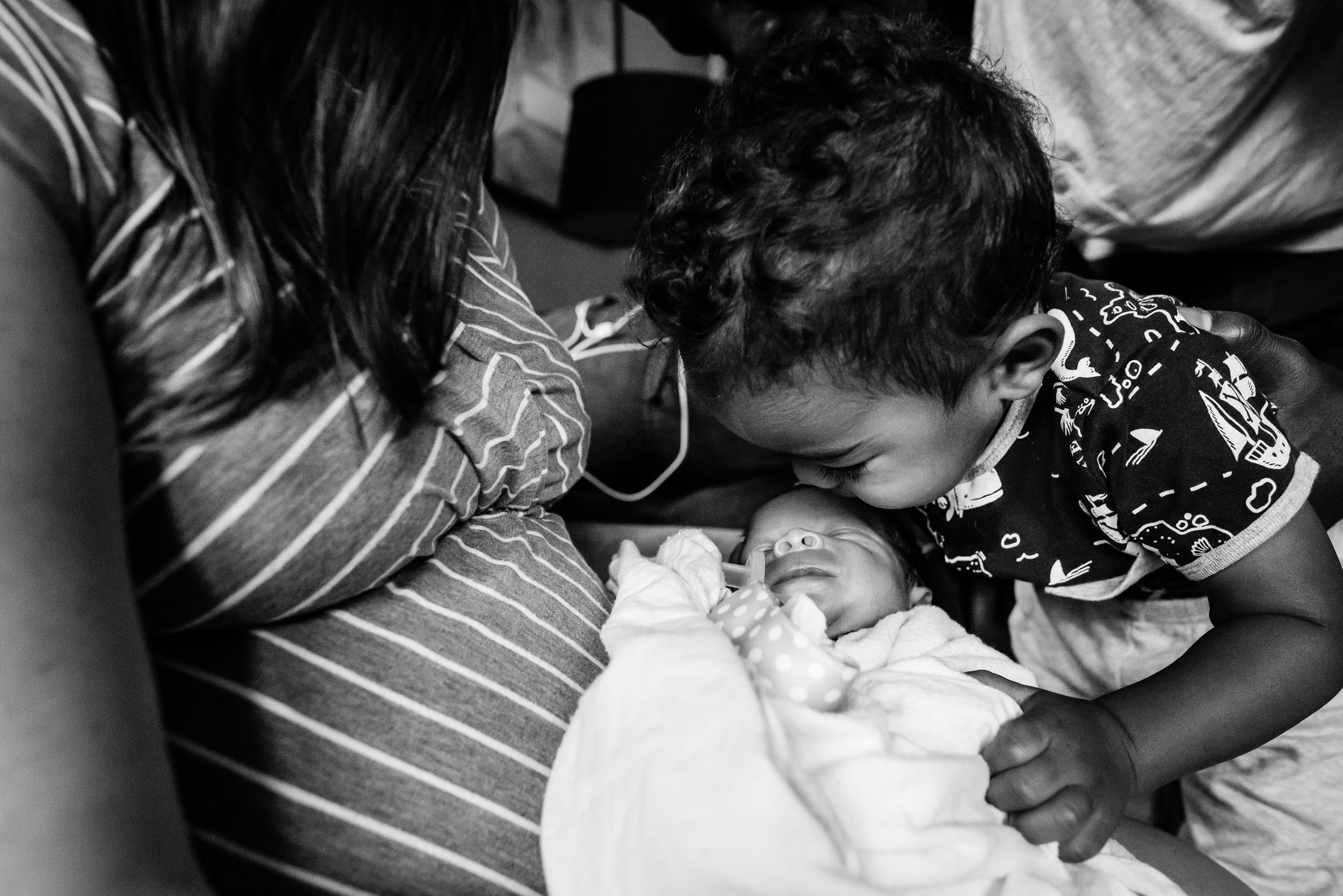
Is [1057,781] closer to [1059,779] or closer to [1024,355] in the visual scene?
[1059,779]

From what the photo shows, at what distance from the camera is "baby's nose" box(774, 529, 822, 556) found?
1.02 m

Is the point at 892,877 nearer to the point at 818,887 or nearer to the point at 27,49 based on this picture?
the point at 818,887

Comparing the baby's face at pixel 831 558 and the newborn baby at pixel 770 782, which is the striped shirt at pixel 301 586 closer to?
the newborn baby at pixel 770 782

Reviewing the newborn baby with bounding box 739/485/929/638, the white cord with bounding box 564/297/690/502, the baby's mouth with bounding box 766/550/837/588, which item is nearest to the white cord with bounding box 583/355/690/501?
the white cord with bounding box 564/297/690/502

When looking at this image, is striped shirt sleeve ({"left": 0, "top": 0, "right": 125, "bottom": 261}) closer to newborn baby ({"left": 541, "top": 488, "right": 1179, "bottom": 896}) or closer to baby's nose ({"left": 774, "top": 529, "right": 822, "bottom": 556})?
newborn baby ({"left": 541, "top": 488, "right": 1179, "bottom": 896})

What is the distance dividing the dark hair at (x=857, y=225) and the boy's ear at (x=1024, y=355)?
0.02 metres

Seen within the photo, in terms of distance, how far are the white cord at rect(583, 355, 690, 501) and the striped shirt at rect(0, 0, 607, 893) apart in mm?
457

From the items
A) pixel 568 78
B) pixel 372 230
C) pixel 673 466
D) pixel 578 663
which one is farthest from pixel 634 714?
pixel 568 78

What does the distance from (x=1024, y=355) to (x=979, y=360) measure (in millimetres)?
58

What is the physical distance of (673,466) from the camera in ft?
3.99

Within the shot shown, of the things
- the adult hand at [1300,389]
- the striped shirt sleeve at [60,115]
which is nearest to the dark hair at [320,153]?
the striped shirt sleeve at [60,115]

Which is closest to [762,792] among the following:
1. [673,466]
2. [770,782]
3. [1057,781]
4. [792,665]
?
[770,782]

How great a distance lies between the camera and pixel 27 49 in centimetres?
43

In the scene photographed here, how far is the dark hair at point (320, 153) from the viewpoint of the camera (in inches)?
19.2
